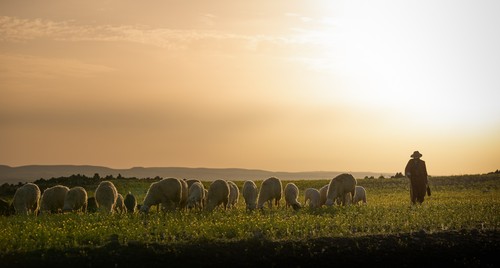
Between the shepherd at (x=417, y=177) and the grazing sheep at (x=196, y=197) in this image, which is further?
the shepherd at (x=417, y=177)

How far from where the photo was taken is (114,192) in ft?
114

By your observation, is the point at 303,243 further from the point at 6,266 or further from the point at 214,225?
the point at 6,266

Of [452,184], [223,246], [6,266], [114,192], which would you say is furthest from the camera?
[452,184]

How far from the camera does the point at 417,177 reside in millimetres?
35438

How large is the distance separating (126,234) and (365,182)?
5049 centimetres

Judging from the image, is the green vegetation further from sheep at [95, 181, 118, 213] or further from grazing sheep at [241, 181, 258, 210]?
sheep at [95, 181, 118, 213]

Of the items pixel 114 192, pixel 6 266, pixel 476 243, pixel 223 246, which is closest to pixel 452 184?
pixel 114 192

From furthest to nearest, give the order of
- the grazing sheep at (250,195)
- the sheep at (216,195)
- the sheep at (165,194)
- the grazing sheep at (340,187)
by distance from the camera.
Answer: the grazing sheep at (340,187) → the grazing sheep at (250,195) → the sheep at (216,195) → the sheep at (165,194)

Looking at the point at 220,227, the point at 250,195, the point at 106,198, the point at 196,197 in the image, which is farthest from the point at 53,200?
the point at 220,227

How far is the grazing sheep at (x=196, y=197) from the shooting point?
3394 cm

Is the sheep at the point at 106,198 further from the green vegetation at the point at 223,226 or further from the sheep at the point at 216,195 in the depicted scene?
the green vegetation at the point at 223,226

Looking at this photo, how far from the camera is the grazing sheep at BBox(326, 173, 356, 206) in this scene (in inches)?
1417

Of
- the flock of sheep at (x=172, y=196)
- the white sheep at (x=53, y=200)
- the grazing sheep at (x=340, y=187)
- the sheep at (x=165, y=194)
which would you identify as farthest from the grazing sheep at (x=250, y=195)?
the white sheep at (x=53, y=200)

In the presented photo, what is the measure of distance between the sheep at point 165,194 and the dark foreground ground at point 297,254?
37.8 feet
